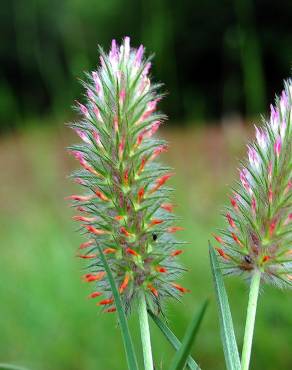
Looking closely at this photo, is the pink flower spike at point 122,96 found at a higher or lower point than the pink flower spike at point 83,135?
higher

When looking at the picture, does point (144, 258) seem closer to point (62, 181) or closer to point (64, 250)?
point (64, 250)

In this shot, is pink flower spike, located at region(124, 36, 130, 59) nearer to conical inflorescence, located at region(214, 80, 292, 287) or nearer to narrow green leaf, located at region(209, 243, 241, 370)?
conical inflorescence, located at region(214, 80, 292, 287)

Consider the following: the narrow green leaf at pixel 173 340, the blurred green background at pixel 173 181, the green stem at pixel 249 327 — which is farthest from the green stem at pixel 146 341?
the blurred green background at pixel 173 181

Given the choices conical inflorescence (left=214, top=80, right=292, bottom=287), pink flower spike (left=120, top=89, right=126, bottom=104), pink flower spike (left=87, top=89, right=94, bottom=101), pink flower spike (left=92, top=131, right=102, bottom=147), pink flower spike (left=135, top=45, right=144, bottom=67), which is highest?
pink flower spike (left=135, top=45, right=144, bottom=67)

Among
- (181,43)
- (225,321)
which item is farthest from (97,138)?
(181,43)

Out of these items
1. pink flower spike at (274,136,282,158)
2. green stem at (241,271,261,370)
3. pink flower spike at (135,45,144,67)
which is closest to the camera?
green stem at (241,271,261,370)

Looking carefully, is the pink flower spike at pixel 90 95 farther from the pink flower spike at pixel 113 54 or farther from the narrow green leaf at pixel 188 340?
the narrow green leaf at pixel 188 340

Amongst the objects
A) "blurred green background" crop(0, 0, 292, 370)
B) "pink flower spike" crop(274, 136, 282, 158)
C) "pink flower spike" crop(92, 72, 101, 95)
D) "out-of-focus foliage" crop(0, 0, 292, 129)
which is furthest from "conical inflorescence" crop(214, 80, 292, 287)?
"out-of-focus foliage" crop(0, 0, 292, 129)
